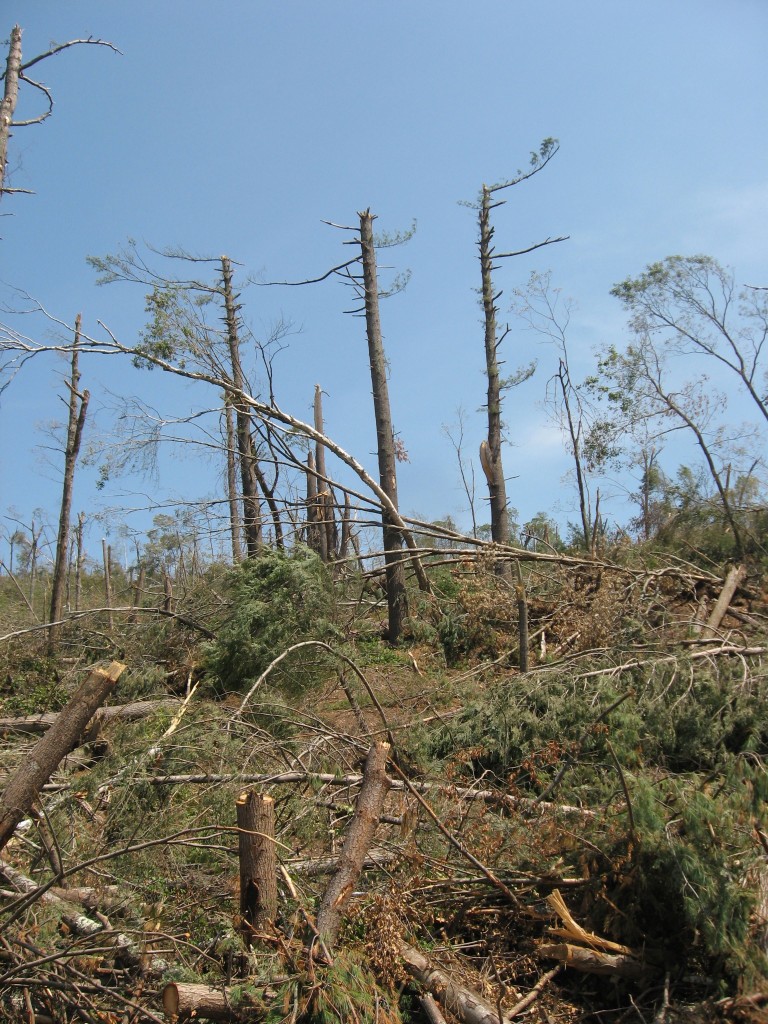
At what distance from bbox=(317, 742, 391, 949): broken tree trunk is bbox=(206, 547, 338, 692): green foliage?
4.63 metres

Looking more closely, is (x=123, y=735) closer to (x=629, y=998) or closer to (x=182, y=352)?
(x=629, y=998)

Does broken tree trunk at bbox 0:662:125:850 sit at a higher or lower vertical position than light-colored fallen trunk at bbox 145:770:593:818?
higher

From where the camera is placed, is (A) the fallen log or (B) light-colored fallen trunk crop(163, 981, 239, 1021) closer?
(B) light-colored fallen trunk crop(163, 981, 239, 1021)

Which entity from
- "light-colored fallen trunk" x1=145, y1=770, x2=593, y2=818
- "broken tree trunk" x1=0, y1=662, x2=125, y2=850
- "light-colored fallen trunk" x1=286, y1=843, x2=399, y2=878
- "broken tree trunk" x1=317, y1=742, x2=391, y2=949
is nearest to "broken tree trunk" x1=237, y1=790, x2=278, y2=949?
"broken tree trunk" x1=317, y1=742, x2=391, y2=949

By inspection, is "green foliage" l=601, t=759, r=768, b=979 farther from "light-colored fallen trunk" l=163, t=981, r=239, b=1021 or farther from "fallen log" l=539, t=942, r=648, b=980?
"light-colored fallen trunk" l=163, t=981, r=239, b=1021

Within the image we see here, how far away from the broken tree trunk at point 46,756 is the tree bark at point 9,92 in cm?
812

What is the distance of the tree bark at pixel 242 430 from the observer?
11.3 m

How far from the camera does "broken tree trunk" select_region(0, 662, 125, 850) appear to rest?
127 inches

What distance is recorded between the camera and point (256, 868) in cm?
337

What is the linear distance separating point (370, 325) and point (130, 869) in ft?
29.7

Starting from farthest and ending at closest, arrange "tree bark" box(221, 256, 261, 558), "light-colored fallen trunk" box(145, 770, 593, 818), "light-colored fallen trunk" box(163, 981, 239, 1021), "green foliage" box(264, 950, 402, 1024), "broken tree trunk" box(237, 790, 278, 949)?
"tree bark" box(221, 256, 261, 558) → "light-colored fallen trunk" box(145, 770, 593, 818) → "broken tree trunk" box(237, 790, 278, 949) → "light-colored fallen trunk" box(163, 981, 239, 1021) → "green foliage" box(264, 950, 402, 1024)

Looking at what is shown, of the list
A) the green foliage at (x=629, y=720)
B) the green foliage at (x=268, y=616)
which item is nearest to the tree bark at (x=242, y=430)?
the green foliage at (x=268, y=616)

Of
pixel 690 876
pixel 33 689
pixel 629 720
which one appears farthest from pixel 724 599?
pixel 33 689

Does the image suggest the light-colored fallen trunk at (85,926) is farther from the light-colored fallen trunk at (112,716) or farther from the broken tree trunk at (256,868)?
the light-colored fallen trunk at (112,716)
